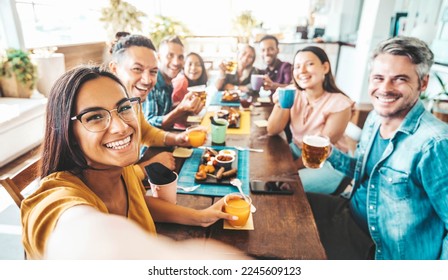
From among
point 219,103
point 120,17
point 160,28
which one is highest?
point 120,17

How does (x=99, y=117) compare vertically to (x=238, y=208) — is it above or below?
above

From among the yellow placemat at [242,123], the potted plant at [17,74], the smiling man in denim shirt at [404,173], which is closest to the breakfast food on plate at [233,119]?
the yellow placemat at [242,123]

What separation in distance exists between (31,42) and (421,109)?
11.9ft

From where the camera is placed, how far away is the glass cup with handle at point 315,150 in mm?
1082

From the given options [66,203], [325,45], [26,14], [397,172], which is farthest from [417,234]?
[325,45]

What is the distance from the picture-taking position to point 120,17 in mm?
3357

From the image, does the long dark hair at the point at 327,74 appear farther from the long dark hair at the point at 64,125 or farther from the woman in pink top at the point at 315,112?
the long dark hair at the point at 64,125

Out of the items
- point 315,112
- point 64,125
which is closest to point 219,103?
point 315,112

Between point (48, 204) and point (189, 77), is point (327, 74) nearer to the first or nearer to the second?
point (189, 77)

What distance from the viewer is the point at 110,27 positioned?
3426 millimetres

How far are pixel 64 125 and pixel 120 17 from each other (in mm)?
3234

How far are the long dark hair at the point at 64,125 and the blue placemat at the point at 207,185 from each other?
391 millimetres

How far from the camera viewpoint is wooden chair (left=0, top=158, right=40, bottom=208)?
2.62 ft

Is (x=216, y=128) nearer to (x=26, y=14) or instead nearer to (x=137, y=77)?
(x=137, y=77)
